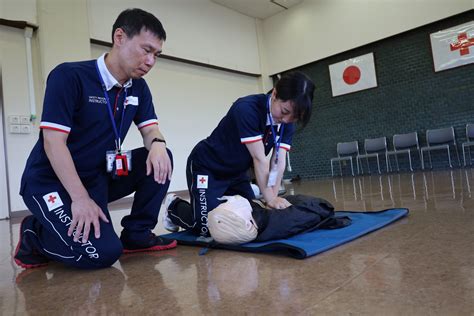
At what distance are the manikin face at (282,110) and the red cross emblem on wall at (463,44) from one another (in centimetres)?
595

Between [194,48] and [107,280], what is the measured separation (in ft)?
20.9

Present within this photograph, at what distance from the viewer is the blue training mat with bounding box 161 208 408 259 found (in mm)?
1256

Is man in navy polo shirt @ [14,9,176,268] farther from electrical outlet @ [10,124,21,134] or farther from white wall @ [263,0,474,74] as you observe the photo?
white wall @ [263,0,474,74]

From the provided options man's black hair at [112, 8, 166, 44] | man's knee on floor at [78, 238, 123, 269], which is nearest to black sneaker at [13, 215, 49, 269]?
man's knee on floor at [78, 238, 123, 269]

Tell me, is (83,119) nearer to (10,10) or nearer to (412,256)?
(412,256)

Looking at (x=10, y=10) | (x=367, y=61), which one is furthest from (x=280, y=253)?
(x=367, y=61)

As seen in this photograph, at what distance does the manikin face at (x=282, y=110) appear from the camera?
1.56 metres

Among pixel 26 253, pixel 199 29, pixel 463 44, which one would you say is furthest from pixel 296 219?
pixel 199 29

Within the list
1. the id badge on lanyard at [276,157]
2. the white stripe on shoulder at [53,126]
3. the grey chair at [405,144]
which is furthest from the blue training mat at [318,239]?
the grey chair at [405,144]

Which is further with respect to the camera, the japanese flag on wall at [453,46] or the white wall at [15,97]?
the japanese flag on wall at [453,46]

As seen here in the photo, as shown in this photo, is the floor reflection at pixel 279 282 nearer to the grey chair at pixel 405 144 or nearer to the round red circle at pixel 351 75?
the grey chair at pixel 405 144

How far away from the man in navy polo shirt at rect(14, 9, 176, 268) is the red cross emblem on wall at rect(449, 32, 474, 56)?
636 centimetres

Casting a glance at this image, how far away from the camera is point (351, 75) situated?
7.31m

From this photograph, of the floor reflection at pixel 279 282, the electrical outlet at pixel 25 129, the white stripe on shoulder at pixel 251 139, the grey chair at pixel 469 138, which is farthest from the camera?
the grey chair at pixel 469 138
